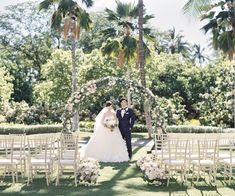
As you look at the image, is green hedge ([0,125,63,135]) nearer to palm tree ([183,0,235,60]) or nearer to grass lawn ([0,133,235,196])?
palm tree ([183,0,235,60])

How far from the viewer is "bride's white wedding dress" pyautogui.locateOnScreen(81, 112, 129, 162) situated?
1547cm

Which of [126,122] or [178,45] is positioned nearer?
[126,122]

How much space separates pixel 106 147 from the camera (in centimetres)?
1557

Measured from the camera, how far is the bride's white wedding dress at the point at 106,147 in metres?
15.5

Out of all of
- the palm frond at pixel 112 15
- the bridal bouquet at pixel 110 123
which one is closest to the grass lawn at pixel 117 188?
the bridal bouquet at pixel 110 123

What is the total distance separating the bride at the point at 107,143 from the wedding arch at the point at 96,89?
3.17 feet

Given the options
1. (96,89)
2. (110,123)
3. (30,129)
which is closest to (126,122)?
(110,123)

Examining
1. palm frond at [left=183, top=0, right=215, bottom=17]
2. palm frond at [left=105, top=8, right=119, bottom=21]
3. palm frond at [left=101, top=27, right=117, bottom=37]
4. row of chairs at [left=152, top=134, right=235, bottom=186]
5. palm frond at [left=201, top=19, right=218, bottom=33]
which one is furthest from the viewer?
palm frond at [left=101, top=27, right=117, bottom=37]

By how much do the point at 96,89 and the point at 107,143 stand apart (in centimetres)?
204

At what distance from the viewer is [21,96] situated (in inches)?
1699

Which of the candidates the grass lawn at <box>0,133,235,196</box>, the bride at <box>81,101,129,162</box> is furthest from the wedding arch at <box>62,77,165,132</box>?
the grass lawn at <box>0,133,235,196</box>

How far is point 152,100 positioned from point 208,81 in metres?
25.2

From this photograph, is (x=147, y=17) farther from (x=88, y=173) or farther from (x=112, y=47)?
(x=88, y=173)

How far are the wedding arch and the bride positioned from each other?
38.0 inches
